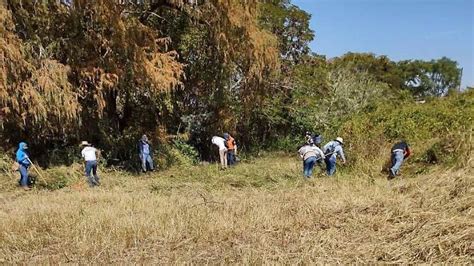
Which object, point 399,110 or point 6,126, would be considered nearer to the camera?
point 6,126

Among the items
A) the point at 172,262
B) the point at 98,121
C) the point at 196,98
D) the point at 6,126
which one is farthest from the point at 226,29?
the point at 172,262

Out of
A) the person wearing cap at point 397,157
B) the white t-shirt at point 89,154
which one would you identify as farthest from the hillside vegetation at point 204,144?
the white t-shirt at point 89,154

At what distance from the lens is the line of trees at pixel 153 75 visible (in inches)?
614

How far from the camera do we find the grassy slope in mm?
5262

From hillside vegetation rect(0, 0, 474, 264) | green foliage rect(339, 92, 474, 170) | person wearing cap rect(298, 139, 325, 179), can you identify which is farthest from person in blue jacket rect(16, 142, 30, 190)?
green foliage rect(339, 92, 474, 170)

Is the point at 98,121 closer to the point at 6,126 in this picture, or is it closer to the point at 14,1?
the point at 6,126

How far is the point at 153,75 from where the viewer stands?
17.0 m

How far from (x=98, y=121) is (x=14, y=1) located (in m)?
5.17

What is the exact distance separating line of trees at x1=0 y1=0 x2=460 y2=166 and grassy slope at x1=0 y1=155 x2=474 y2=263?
8.40m

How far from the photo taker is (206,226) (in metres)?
6.54

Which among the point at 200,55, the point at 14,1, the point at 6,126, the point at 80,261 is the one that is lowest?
the point at 80,261

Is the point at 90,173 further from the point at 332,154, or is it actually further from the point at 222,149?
the point at 332,154

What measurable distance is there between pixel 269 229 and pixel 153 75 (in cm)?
1162

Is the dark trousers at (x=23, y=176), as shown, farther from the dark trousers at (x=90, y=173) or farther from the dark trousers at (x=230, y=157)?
the dark trousers at (x=230, y=157)
